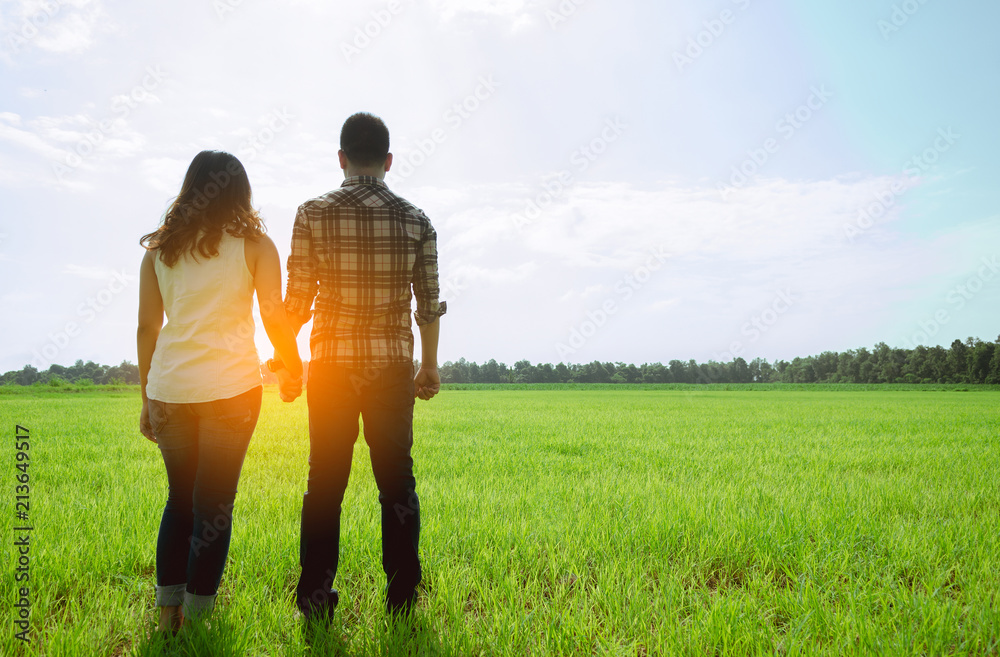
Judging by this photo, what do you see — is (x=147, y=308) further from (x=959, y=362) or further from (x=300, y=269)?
(x=959, y=362)

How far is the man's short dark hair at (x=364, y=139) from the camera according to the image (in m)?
2.64

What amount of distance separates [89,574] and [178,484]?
1.51 metres

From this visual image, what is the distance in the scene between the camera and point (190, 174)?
244 cm

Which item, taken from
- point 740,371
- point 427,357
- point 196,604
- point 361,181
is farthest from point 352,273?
point 740,371

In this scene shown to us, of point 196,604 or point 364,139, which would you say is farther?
point 364,139

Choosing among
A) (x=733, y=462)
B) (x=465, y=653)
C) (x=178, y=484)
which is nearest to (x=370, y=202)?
(x=178, y=484)

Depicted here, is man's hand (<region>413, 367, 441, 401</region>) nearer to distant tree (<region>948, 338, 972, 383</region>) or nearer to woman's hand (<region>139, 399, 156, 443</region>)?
woman's hand (<region>139, 399, 156, 443</region>)

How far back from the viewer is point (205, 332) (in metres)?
2.38

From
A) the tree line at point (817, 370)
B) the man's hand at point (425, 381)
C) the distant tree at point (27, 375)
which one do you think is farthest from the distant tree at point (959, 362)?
the distant tree at point (27, 375)

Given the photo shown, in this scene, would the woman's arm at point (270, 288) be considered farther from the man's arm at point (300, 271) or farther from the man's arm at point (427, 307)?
the man's arm at point (427, 307)

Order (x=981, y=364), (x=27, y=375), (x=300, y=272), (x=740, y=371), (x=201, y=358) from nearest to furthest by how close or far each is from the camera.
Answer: (x=201, y=358)
(x=300, y=272)
(x=27, y=375)
(x=981, y=364)
(x=740, y=371)

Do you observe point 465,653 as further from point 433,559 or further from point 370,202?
point 370,202

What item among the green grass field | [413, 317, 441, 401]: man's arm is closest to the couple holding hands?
[413, 317, 441, 401]: man's arm

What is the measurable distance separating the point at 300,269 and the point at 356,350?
1.63ft
